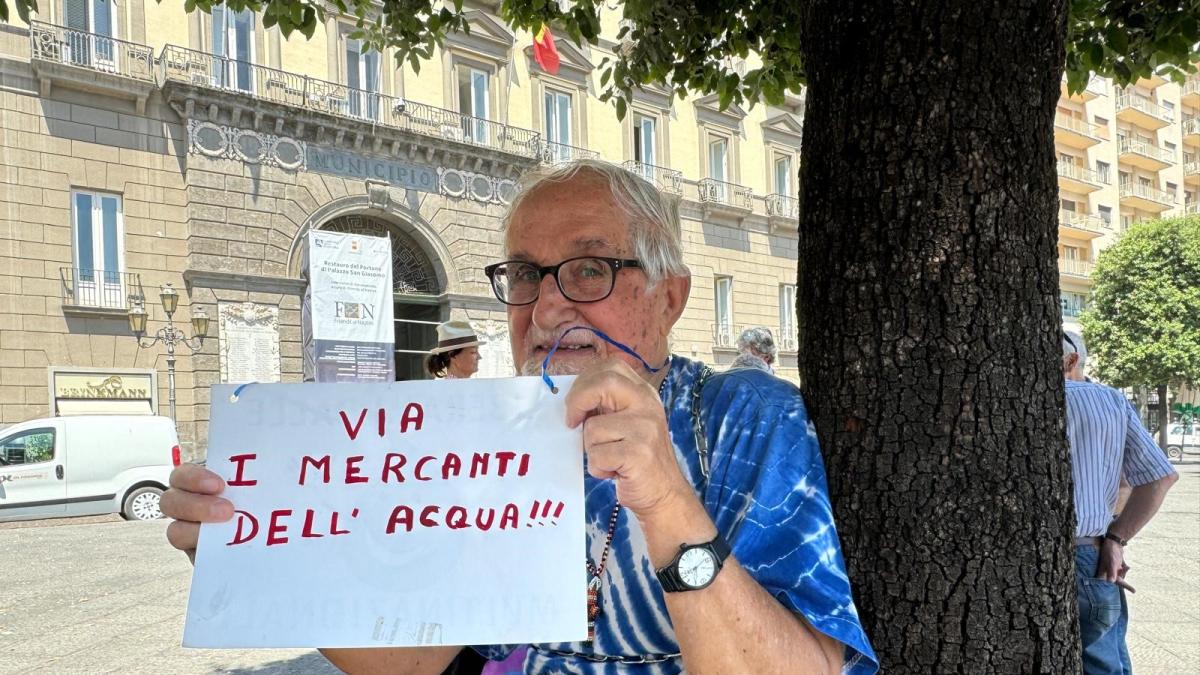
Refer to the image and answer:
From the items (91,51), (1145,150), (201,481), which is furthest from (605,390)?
(1145,150)

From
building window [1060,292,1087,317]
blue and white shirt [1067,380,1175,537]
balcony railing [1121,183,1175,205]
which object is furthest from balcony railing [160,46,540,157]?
balcony railing [1121,183,1175,205]

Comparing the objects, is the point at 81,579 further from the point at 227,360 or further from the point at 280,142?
the point at 280,142

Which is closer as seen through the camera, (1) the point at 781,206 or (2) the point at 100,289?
(2) the point at 100,289

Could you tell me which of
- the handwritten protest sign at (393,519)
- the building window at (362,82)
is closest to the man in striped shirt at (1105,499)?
the handwritten protest sign at (393,519)

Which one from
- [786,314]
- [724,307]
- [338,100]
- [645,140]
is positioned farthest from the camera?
[786,314]

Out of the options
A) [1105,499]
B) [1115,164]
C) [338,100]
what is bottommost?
[1105,499]

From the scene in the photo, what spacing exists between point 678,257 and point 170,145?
57.7 feet

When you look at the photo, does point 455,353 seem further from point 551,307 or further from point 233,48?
point 233,48

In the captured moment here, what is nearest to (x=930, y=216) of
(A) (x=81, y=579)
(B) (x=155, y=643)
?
(B) (x=155, y=643)

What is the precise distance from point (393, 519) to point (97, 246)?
17288 millimetres

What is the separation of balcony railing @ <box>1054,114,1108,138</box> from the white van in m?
38.7

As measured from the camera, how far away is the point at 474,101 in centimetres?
2175

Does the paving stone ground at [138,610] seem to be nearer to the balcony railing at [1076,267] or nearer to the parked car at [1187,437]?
Answer: the parked car at [1187,437]

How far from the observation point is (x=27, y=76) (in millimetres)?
15234
